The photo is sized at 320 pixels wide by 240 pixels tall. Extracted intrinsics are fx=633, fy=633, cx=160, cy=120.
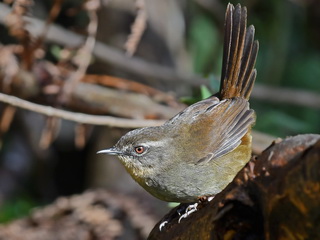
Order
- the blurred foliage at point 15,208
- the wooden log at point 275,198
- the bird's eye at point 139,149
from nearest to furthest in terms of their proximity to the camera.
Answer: the wooden log at point 275,198 → the bird's eye at point 139,149 → the blurred foliage at point 15,208

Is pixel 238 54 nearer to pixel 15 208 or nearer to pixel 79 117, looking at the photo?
pixel 79 117

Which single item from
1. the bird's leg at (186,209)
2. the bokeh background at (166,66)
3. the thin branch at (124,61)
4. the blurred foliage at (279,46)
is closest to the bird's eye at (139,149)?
the bird's leg at (186,209)

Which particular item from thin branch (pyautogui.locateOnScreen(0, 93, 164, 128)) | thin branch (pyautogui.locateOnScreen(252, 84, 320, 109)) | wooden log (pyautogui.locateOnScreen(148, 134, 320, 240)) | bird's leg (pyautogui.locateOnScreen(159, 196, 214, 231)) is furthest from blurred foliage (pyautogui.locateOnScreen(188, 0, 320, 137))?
wooden log (pyautogui.locateOnScreen(148, 134, 320, 240))

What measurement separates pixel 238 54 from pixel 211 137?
1.82 ft

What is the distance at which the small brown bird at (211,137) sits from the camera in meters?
3.83

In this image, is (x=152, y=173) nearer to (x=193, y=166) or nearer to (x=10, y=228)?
(x=193, y=166)

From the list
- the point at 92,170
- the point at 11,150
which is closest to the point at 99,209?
the point at 92,170

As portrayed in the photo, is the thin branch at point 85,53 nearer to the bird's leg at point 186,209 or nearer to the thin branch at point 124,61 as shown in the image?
the thin branch at point 124,61

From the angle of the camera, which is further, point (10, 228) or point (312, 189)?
point (10, 228)

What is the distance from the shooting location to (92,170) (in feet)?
22.2

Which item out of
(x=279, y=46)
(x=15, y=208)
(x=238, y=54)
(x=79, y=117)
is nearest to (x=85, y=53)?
(x=79, y=117)

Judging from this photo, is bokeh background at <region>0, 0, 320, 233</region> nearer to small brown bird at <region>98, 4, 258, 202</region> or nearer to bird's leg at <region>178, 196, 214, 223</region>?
small brown bird at <region>98, 4, 258, 202</region>

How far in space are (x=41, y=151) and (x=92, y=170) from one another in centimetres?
59

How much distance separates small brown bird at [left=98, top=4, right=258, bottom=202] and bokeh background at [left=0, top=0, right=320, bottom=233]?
6.16 feet
